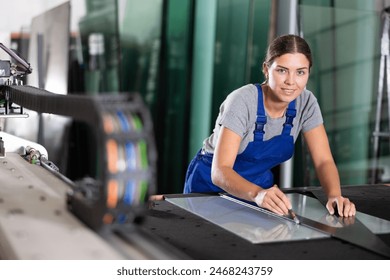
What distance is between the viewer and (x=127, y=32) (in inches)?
125

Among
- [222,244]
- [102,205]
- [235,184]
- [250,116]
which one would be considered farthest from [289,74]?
[102,205]

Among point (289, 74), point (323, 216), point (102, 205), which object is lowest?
point (323, 216)

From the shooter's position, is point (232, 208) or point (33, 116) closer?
point (232, 208)

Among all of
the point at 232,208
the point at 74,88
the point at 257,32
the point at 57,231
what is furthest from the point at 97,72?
the point at 57,231

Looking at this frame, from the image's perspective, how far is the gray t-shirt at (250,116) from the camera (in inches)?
55.9

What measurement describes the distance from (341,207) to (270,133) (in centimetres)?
33

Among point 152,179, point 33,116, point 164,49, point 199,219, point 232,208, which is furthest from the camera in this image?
point 164,49

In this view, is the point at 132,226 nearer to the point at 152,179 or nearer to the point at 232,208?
the point at 152,179

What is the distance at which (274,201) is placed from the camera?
3.99 feet

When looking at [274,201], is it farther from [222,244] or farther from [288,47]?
[288,47]

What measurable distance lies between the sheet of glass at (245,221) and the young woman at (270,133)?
3cm

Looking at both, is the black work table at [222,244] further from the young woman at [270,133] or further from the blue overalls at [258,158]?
the blue overalls at [258,158]

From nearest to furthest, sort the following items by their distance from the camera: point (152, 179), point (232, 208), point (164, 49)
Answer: point (152, 179)
point (232, 208)
point (164, 49)
